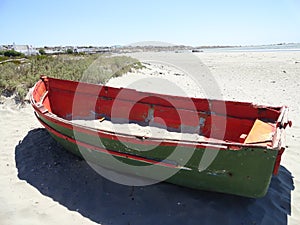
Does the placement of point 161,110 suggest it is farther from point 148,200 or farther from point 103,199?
point 103,199

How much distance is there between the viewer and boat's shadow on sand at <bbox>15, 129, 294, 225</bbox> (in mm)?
2789

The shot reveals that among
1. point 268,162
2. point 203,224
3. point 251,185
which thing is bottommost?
point 203,224

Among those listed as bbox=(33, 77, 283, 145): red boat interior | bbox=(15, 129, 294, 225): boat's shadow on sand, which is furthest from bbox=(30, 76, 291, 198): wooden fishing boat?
bbox=(15, 129, 294, 225): boat's shadow on sand

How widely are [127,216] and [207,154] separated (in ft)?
3.72

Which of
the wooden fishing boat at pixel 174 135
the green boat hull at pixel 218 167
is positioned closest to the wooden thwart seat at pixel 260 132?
the wooden fishing boat at pixel 174 135

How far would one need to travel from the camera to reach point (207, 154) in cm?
254

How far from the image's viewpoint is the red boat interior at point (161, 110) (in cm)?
366

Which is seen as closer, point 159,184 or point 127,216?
point 127,216

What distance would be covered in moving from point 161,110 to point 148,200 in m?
1.88

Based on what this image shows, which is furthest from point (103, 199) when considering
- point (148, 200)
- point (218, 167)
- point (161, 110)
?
point (161, 110)

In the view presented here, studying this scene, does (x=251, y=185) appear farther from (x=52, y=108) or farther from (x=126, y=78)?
(x=126, y=78)

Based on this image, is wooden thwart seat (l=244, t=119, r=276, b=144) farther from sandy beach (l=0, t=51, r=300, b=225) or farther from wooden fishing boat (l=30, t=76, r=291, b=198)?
sandy beach (l=0, t=51, r=300, b=225)

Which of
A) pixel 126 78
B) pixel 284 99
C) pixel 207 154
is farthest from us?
pixel 126 78

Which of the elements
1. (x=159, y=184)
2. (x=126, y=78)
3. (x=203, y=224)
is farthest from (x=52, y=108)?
(x=126, y=78)
